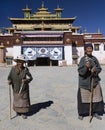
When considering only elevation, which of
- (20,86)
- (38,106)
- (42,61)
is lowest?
(38,106)

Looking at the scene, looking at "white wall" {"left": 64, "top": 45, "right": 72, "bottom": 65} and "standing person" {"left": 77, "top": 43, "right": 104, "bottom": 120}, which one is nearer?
"standing person" {"left": 77, "top": 43, "right": 104, "bottom": 120}

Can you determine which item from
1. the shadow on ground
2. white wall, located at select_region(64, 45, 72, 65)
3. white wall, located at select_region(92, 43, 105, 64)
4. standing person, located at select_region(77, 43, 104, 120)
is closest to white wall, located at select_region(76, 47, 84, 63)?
white wall, located at select_region(92, 43, 105, 64)

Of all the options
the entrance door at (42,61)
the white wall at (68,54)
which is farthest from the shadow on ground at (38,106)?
the entrance door at (42,61)

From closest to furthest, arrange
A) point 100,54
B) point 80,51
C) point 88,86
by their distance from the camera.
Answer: point 88,86 → point 80,51 → point 100,54

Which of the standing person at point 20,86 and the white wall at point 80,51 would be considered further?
the white wall at point 80,51

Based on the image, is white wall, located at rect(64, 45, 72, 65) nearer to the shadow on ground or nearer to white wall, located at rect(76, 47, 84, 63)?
white wall, located at rect(76, 47, 84, 63)

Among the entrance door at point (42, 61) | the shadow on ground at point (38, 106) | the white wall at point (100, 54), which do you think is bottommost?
the shadow on ground at point (38, 106)

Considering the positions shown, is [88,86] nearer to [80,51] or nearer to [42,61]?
[42,61]

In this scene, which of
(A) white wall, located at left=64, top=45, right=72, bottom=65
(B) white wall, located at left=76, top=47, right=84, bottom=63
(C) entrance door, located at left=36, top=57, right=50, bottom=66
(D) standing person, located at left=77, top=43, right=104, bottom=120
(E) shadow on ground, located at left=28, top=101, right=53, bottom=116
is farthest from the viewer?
(B) white wall, located at left=76, top=47, right=84, bottom=63

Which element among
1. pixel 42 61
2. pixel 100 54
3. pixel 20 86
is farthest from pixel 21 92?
pixel 100 54

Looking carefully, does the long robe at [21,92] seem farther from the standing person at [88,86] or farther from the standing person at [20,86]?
the standing person at [88,86]

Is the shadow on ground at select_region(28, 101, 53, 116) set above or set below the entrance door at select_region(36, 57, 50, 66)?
below

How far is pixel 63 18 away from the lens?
163 ft

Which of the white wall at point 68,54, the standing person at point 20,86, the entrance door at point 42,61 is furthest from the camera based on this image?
the entrance door at point 42,61
